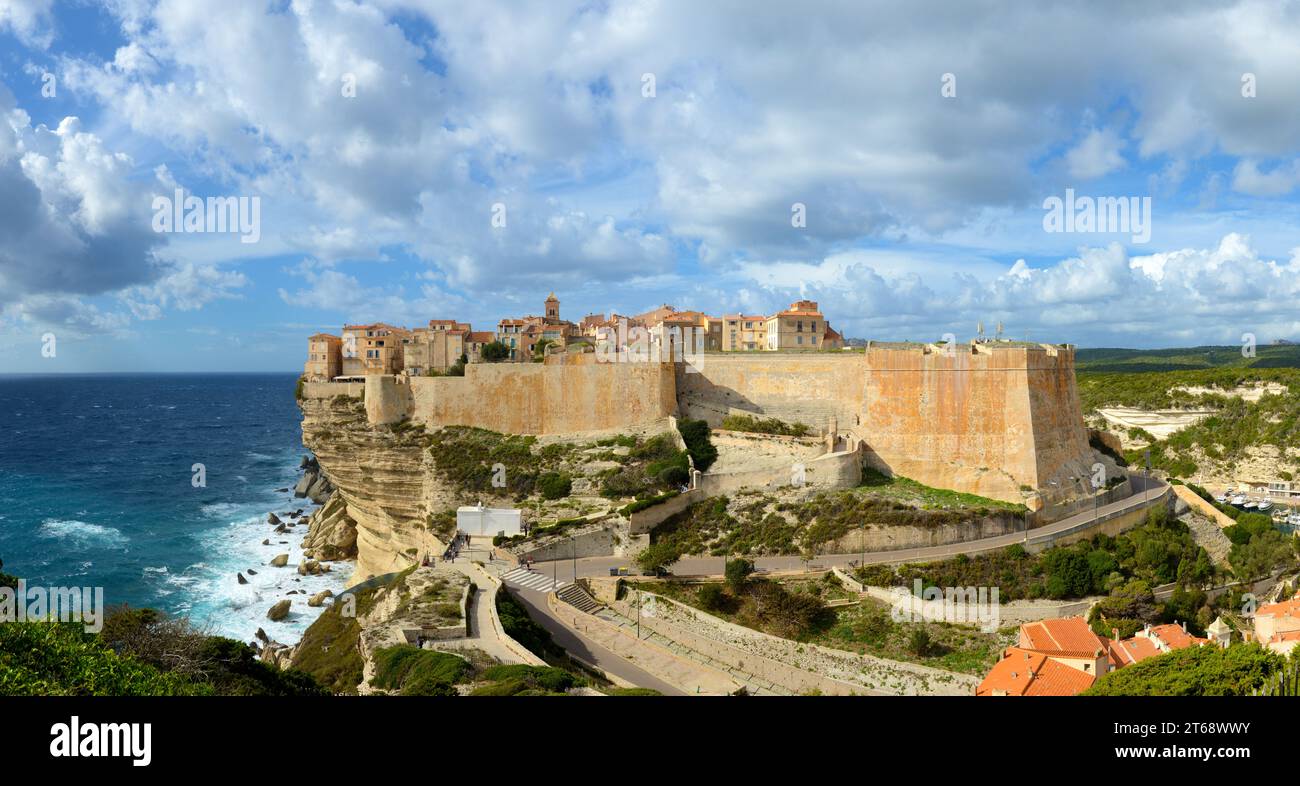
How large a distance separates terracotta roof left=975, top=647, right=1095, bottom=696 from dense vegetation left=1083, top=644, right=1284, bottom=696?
3.14m

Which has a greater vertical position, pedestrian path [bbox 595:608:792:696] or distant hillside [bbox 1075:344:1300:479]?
distant hillside [bbox 1075:344:1300:479]

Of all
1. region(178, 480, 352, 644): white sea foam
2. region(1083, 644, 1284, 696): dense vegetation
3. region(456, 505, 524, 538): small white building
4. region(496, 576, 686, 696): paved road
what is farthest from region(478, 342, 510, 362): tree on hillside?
region(1083, 644, 1284, 696): dense vegetation

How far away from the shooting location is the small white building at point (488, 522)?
85.9 feet

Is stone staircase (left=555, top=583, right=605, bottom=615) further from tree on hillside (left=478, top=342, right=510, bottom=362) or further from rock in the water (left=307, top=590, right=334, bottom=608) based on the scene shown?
tree on hillside (left=478, top=342, right=510, bottom=362)

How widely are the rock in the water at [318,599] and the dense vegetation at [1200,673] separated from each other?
30.0m

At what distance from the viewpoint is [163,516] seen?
148 feet

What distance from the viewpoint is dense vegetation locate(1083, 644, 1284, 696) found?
394 inches

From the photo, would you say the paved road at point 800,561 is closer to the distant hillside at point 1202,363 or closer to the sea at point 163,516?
the sea at point 163,516

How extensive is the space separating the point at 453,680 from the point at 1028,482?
21317mm

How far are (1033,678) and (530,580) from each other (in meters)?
13.5

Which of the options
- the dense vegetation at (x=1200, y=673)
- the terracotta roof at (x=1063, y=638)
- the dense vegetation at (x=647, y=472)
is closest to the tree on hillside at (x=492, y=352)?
the dense vegetation at (x=647, y=472)

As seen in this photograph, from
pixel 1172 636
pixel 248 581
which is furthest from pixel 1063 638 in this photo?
pixel 248 581
